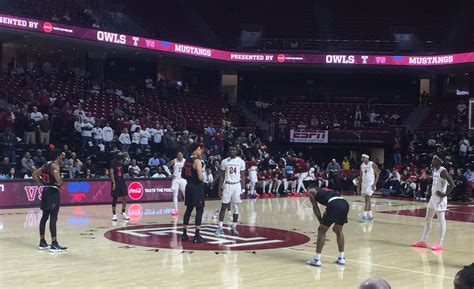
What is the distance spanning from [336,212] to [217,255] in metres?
2.25

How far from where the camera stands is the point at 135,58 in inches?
1470

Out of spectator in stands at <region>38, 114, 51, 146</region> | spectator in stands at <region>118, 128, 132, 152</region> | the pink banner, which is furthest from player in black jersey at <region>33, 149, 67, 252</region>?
the pink banner

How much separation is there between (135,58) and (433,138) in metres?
18.3

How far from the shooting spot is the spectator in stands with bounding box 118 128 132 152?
2438cm

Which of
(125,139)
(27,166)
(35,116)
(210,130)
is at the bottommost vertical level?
(27,166)

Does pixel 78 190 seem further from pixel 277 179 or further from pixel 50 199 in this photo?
pixel 277 179

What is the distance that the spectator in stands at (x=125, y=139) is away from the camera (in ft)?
80.0

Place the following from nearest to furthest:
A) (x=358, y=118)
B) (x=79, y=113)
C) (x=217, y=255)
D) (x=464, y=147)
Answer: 1. (x=217, y=255)
2. (x=79, y=113)
3. (x=464, y=147)
4. (x=358, y=118)

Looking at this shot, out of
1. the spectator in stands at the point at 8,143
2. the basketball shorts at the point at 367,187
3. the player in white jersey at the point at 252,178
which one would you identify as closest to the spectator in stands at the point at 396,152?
the player in white jersey at the point at 252,178

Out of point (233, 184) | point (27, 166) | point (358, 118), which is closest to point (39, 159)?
point (27, 166)

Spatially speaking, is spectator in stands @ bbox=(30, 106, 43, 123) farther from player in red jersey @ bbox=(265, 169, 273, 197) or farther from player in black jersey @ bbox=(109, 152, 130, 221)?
player in red jersey @ bbox=(265, 169, 273, 197)

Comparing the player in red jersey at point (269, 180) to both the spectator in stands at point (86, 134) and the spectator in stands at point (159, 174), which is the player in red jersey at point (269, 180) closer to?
the spectator in stands at point (159, 174)

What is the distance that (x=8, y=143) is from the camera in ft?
67.7

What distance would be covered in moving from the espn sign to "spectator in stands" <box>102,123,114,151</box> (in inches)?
536
